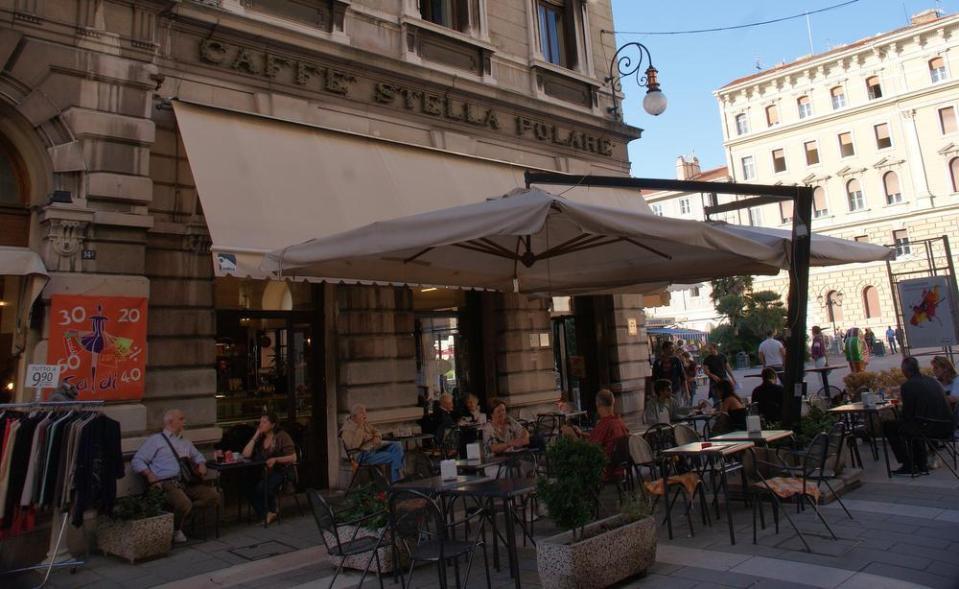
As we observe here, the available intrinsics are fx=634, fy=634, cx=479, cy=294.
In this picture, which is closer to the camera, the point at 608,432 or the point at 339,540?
the point at 339,540

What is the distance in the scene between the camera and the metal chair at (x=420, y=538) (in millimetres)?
4223

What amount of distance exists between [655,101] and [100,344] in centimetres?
956

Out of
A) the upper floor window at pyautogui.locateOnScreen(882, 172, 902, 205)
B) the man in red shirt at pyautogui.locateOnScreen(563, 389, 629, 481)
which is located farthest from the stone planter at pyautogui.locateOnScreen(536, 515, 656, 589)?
the upper floor window at pyautogui.locateOnScreen(882, 172, 902, 205)

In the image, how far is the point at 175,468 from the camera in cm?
651

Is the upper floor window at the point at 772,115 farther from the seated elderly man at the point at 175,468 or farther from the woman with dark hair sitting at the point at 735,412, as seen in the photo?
A: the seated elderly man at the point at 175,468

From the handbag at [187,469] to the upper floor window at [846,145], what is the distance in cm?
5014

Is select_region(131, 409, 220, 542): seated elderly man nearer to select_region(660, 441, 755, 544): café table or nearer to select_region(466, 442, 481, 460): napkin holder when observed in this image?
select_region(466, 442, 481, 460): napkin holder

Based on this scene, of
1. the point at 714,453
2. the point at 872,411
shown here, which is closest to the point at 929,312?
the point at 872,411

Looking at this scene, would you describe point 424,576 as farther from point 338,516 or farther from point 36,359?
point 36,359

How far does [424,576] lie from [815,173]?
165ft

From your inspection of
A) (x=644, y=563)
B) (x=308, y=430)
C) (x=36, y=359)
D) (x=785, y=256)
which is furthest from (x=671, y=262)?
(x=36, y=359)

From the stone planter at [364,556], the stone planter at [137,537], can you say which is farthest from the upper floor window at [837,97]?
the stone planter at [137,537]

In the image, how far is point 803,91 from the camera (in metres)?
47.0

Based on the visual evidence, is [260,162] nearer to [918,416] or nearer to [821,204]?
[918,416]
